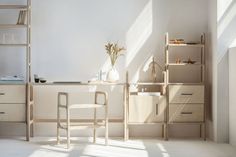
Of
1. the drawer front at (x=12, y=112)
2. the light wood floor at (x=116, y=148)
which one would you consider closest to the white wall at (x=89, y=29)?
the drawer front at (x=12, y=112)

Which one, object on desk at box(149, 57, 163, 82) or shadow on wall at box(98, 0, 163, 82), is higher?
shadow on wall at box(98, 0, 163, 82)

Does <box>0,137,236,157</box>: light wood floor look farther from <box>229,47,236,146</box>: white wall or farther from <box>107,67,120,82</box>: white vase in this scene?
<box>107,67,120,82</box>: white vase

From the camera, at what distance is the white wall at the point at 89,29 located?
6195mm

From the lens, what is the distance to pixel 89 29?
6203 mm

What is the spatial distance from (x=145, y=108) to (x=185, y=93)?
578 mm

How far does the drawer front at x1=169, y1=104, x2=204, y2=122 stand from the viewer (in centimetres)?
586

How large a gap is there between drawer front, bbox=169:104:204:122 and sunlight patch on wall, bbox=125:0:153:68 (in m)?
0.98

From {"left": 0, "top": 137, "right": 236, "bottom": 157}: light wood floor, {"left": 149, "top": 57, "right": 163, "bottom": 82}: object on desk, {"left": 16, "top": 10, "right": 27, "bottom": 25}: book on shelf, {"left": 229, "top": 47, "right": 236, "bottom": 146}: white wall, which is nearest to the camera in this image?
{"left": 0, "top": 137, "right": 236, "bottom": 157}: light wood floor

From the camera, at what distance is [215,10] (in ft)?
19.0

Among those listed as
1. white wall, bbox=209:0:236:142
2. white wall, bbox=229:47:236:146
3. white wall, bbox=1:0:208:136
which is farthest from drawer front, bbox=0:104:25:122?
white wall, bbox=229:47:236:146

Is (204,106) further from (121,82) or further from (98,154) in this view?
(98,154)

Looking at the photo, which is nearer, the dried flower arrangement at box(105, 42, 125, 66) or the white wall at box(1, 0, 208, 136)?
the dried flower arrangement at box(105, 42, 125, 66)

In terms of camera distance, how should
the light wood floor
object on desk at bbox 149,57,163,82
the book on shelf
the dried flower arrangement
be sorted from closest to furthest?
the light wood floor → the book on shelf → the dried flower arrangement → object on desk at bbox 149,57,163,82

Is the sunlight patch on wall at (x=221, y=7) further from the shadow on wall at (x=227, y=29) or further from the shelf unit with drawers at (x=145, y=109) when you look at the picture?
the shelf unit with drawers at (x=145, y=109)
